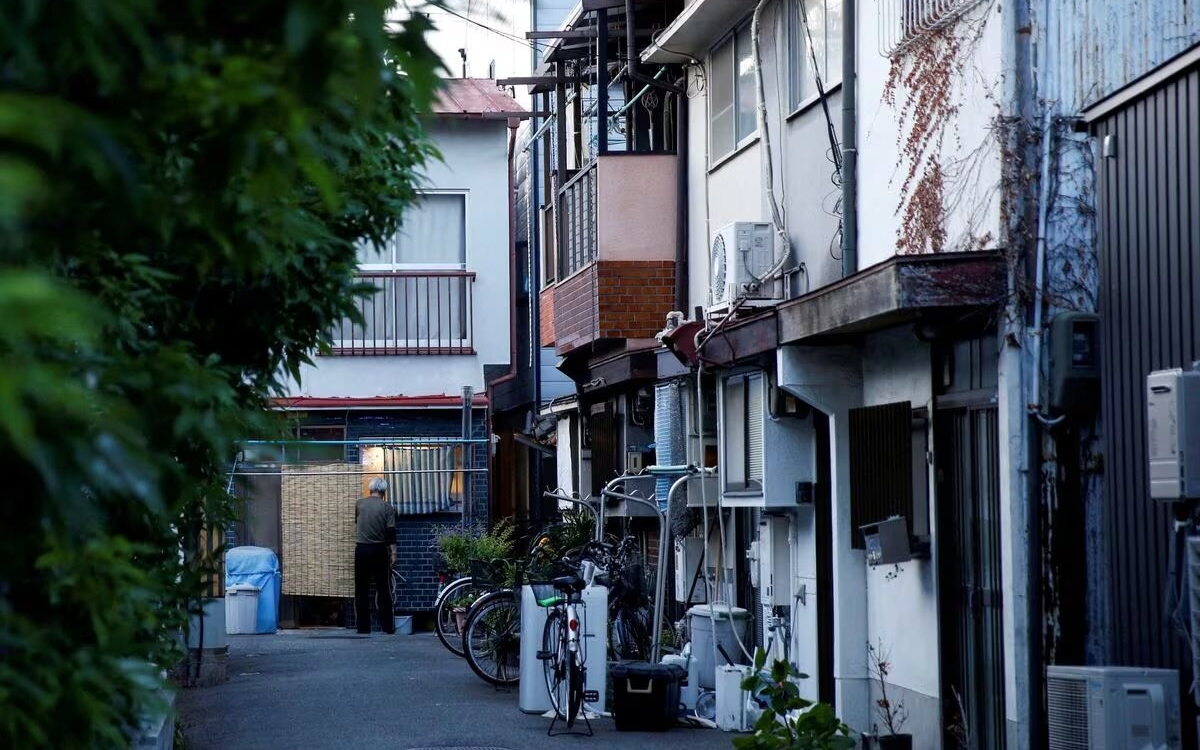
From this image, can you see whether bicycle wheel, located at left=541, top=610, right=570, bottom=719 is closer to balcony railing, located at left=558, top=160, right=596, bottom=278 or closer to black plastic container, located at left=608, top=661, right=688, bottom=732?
black plastic container, located at left=608, top=661, right=688, bottom=732

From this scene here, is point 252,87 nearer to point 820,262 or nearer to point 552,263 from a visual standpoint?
point 820,262

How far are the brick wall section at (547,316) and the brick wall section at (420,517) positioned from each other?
11.1ft

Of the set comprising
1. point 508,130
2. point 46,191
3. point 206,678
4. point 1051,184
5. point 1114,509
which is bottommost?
point 206,678

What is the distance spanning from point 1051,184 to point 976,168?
30.1 inches

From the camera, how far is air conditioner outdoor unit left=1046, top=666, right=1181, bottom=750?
700 centimetres

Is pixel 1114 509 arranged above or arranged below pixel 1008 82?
below

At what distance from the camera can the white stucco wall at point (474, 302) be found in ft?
81.3

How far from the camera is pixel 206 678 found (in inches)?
628

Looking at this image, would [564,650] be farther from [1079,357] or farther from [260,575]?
[260,575]

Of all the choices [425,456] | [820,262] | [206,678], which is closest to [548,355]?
[425,456]

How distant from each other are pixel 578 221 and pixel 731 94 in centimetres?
330

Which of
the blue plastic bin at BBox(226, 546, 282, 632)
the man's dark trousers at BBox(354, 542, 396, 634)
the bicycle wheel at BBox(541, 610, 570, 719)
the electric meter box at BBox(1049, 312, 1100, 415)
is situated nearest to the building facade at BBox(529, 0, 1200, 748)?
the electric meter box at BBox(1049, 312, 1100, 415)

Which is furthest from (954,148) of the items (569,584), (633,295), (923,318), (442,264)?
(442,264)

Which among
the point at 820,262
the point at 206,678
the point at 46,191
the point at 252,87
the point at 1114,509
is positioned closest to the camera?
the point at 46,191
